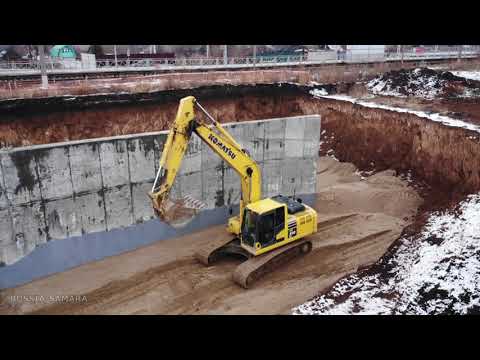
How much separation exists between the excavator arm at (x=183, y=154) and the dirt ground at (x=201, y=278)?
1723mm

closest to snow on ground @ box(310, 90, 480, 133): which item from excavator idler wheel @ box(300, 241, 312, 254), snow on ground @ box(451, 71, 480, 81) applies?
snow on ground @ box(451, 71, 480, 81)

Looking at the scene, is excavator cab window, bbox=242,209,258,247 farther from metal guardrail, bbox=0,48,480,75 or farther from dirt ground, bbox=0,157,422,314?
metal guardrail, bbox=0,48,480,75

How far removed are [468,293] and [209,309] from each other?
6.23 meters

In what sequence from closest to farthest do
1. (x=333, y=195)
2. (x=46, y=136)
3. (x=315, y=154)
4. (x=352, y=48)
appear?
(x=315, y=154), (x=333, y=195), (x=46, y=136), (x=352, y=48)

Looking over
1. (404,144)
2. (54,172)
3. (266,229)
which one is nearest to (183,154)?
(266,229)

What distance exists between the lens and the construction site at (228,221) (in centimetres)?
1069

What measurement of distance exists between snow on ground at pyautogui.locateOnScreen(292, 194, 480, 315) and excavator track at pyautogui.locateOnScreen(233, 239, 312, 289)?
1.56m

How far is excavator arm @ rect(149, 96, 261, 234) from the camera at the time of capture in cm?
1038

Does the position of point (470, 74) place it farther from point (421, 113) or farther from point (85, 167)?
point (85, 167)

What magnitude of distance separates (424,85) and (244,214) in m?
18.5

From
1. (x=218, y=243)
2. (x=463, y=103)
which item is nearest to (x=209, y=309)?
(x=218, y=243)

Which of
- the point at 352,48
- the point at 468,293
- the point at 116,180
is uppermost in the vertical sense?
the point at 352,48

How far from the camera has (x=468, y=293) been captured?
32.6ft

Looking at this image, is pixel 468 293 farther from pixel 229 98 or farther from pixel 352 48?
pixel 352 48
